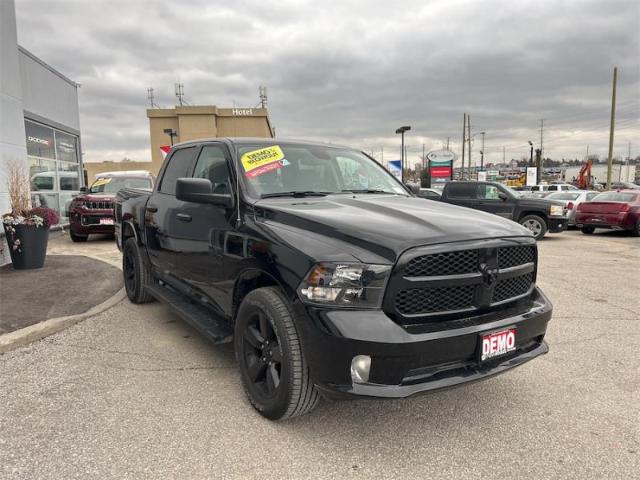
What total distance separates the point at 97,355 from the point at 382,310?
2842mm

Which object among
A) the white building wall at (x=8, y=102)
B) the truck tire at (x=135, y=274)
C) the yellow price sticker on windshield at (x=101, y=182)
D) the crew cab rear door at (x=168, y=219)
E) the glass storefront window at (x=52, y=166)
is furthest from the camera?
the glass storefront window at (x=52, y=166)

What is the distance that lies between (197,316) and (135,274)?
6.67 ft

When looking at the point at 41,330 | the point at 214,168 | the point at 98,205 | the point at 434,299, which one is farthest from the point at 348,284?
the point at 98,205

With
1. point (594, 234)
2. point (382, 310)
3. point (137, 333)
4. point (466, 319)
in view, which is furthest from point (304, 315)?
point (594, 234)

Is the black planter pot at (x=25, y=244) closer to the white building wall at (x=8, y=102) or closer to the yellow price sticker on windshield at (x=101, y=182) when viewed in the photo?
the white building wall at (x=8, y=102)

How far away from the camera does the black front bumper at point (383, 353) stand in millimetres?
2381

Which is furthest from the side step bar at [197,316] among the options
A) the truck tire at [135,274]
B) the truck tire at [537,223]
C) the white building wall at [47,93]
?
the truck tire at [537,223]

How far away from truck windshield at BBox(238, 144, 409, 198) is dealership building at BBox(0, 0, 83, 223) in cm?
659

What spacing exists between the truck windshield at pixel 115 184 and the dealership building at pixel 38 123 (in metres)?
1.40

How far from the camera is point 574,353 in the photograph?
165 inches

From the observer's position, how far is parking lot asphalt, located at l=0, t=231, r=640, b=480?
2.50 metres

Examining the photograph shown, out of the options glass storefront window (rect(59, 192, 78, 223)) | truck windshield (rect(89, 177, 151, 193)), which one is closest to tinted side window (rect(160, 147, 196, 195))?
truck windshield (rect(89, 177, 151, 193))

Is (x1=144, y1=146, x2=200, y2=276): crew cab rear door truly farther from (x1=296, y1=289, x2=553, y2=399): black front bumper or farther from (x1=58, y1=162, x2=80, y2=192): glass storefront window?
(x1=58, y1=162, x2=80, y2=192): glass storefront window

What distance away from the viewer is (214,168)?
4000 millimetres
